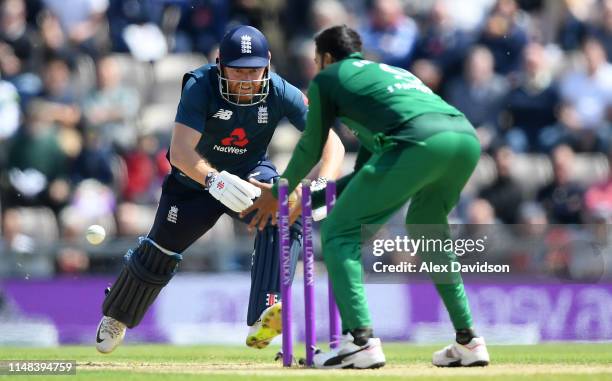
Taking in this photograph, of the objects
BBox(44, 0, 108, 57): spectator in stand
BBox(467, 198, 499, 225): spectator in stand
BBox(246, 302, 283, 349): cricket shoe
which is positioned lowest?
BBox(246, 302, 283, 349): cricket shoe

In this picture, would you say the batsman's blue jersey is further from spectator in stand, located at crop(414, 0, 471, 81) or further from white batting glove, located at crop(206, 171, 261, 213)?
spectator in stand, located at crop(414, 0, 471, 81)

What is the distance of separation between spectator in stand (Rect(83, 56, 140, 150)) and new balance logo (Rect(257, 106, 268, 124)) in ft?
21.6

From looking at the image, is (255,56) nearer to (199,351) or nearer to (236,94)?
(236,94)

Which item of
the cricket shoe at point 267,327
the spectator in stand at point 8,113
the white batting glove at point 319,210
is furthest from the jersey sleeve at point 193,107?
the spectator in stand at point 8,113

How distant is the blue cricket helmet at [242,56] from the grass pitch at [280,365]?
6.23ft

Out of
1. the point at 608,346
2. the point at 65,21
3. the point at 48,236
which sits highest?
the point at 65,21

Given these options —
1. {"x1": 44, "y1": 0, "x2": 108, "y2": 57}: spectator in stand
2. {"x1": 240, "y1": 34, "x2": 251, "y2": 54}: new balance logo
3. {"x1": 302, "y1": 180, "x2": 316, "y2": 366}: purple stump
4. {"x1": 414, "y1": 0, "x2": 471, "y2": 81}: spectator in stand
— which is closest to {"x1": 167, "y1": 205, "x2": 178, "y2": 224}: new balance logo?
{"x1": 240, "y1": 34, "x2": 251, "y2": 54}: new balance logo

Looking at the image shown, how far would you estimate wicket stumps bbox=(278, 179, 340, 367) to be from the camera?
7840mm

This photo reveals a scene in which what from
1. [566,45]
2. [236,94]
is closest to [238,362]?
[236,94]

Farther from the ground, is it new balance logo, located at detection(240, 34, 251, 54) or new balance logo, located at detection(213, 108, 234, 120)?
new balance logo, located at detection(240, 34, 251, 54)

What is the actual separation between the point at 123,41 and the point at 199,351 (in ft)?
21.0

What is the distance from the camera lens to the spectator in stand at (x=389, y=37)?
16.7m

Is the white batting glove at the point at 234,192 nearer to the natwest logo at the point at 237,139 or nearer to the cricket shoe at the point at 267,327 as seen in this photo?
the cricket shoe at the point at 267,327

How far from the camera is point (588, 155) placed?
1625 centimetres
